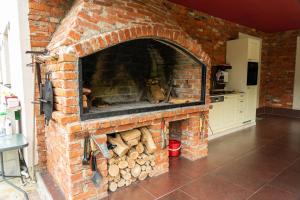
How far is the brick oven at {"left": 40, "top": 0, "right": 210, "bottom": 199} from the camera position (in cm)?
192

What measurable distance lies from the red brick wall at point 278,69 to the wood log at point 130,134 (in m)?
5.62

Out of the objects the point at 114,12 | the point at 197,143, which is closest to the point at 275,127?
the point at 197,143

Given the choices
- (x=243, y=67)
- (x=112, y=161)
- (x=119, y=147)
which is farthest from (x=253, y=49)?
(x=112, y=161)

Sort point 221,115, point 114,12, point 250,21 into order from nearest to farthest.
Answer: point 114,12
point 221,115
point 250,21

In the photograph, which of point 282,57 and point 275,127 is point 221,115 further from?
point 282,57

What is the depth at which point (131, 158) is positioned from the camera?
96.5 inches

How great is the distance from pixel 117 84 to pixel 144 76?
1.56 feet

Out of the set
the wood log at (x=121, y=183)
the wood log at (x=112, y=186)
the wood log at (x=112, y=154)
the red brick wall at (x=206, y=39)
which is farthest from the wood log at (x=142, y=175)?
the red brick wall at (x=206, y=39)

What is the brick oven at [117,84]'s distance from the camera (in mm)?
1923

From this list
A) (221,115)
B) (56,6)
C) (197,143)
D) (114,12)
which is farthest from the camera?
(221,115)

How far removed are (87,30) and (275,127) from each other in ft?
16.1

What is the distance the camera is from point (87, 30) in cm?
196

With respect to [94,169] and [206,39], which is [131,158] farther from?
[206,39]

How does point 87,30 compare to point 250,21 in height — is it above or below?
below
